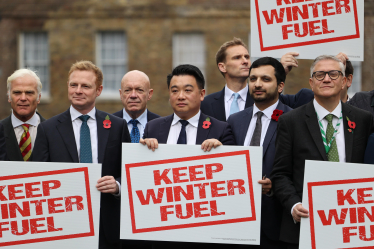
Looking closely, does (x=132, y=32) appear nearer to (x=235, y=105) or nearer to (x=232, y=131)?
(x=235, y=105)

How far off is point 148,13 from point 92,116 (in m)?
12.8

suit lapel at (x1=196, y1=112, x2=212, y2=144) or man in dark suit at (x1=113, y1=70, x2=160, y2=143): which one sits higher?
man in dark suit at (x1=113, y1=70, x2=160, y2=143)

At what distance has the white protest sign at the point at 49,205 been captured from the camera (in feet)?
12.9

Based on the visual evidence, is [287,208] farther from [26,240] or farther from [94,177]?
[26,240]

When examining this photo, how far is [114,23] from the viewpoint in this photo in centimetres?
1666

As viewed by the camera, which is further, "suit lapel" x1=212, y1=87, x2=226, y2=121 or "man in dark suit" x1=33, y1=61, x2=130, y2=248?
"suit lapel" x1=212, y1=87, x2=226, y2=121

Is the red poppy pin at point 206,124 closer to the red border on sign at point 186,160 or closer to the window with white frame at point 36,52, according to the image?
the red border on sign at point 186,160

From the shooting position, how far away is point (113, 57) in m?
16.9

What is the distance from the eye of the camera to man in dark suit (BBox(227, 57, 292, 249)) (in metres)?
4.04

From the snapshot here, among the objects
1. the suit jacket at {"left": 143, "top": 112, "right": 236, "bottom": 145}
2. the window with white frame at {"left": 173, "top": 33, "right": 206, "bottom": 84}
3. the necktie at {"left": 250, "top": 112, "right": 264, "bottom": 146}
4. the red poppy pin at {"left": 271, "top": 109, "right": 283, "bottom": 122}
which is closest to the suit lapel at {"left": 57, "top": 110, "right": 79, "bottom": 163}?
the suit jacket at {"left": 143, "top": 112, "right": 236, "bottom": 145}

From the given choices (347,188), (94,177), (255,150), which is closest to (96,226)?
(94,177)

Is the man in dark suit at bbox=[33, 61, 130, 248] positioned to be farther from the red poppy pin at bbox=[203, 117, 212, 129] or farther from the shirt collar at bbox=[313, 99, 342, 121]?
the shirt collar at bbox=[313, 99, 342, 121]

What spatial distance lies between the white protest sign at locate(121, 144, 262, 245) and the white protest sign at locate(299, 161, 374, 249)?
0.43 meters


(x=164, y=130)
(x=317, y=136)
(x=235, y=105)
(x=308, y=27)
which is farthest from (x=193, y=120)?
(x=308, y=27)
